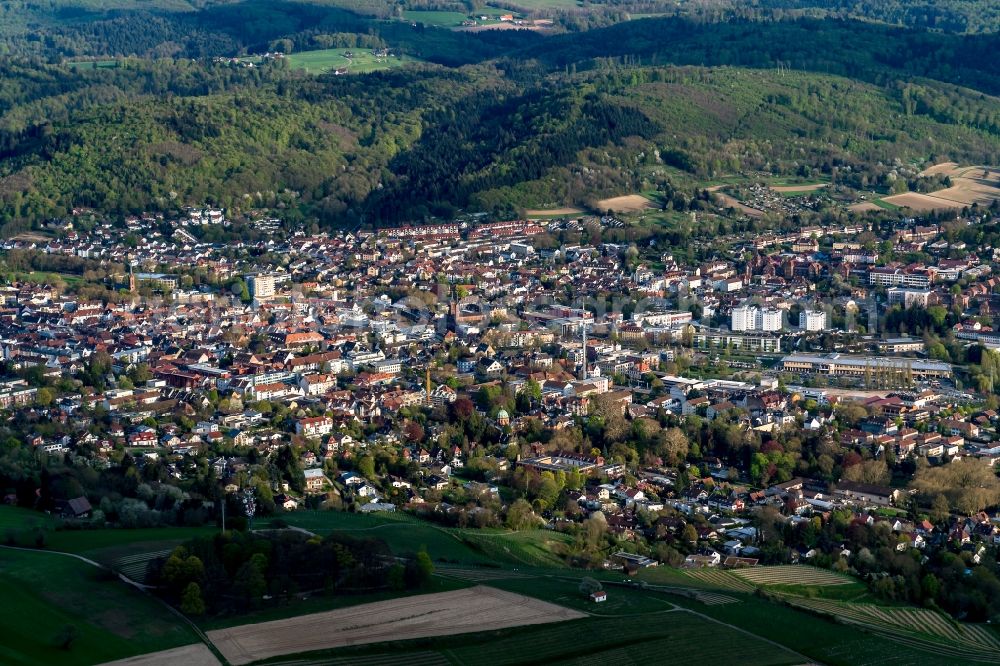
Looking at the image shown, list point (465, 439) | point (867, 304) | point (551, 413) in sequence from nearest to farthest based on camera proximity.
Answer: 1. point (465, 439)
2. point (551, 413)
3. point (867, 304)

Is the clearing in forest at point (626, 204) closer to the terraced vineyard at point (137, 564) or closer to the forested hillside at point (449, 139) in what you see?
the forested hillside at point (449, 139)

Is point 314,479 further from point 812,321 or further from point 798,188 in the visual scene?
point 798,188

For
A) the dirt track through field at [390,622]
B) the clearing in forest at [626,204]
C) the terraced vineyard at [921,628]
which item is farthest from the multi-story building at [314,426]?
the clearing in forest at [626,204]

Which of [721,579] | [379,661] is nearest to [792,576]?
[721,579]

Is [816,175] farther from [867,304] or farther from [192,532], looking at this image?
[192,532]

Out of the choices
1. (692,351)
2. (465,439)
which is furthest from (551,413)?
(692,351)
